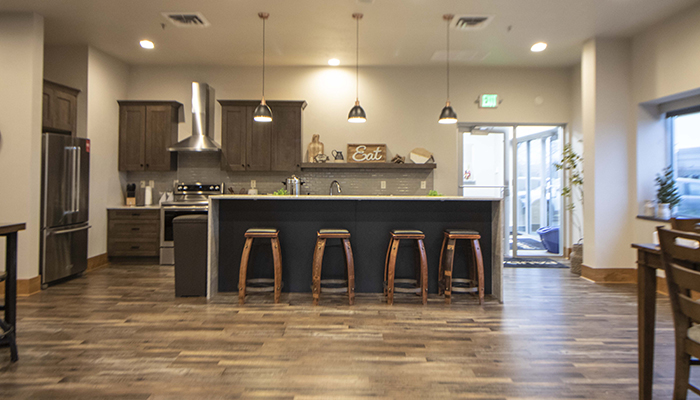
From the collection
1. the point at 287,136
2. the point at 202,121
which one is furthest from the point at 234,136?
the point at 287,136

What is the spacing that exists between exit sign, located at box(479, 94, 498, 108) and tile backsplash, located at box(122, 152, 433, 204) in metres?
1.35

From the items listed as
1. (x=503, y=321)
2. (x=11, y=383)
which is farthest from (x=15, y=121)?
(x=503, y=321)

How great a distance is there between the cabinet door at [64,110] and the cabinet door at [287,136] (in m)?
2.52

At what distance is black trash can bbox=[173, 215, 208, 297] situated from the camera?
3676 millimetres

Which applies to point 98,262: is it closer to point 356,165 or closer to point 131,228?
point 131,228

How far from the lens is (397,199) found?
3.63 meters

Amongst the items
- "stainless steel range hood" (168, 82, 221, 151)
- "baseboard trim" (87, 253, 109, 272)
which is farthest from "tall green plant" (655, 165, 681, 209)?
"baseboard trim" (87, 253, 109, 272)

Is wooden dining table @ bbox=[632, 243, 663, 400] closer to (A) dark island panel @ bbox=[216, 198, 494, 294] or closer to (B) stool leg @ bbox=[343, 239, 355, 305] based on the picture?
(A) dark island panel @ bbox=[216, 198, 494, 294]

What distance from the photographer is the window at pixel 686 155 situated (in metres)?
4.12

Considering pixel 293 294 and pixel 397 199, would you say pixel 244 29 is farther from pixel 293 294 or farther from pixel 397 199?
pixel 293 294

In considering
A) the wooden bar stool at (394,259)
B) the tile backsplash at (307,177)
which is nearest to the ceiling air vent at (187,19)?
the tile backsplash at (307,177)

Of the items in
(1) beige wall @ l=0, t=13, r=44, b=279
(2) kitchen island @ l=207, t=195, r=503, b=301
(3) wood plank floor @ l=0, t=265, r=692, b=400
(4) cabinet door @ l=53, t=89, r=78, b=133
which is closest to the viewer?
(3) wood plank floor @ l=0, t=265, r=692, b=400

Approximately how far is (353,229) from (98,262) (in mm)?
3884

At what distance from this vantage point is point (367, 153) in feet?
19.4
